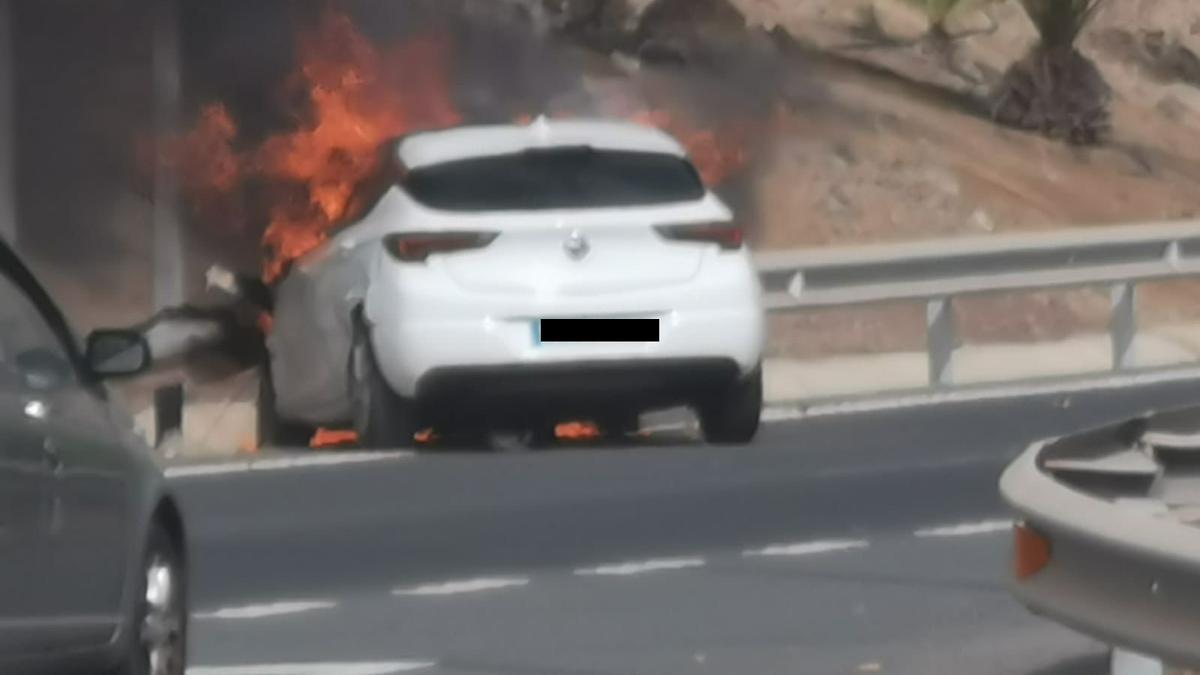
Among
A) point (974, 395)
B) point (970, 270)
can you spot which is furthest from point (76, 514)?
point (970, 270)

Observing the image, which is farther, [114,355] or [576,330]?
[576,330]

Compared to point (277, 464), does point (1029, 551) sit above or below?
above

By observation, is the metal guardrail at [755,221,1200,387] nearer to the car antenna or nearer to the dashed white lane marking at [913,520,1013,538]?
the car antenna

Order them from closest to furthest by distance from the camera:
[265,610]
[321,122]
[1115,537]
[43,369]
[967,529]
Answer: [1115,537]
[43,369]
[265,610]
[967,529]
[321,122]

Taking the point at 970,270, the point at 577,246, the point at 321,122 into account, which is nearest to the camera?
the point at 577,246

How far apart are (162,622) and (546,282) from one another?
5.89 meters

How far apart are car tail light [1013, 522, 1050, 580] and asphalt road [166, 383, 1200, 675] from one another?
2414mm

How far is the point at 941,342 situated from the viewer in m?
17.9

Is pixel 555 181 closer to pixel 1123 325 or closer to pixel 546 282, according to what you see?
pixel 546 282

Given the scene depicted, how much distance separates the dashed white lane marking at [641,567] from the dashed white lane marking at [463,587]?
301 millimetres

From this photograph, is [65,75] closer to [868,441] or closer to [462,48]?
[462,48]

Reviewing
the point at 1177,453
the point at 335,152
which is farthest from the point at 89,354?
the point at 335,152

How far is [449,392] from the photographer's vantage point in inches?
560

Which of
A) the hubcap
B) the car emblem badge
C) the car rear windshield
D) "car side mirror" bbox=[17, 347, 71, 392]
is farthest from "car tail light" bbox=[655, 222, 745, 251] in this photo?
"car side mirror" bbox=[17, 347, 71, 392]
